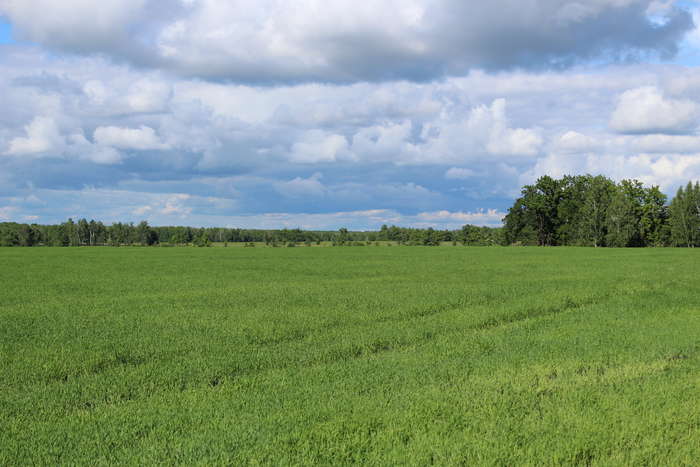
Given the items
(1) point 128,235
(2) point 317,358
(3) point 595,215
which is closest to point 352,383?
(2) point 317,358

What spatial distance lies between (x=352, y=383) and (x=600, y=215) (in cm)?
11357

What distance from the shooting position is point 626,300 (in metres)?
21.3

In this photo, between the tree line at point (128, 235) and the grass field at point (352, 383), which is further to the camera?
the tree line at point (128, 235)

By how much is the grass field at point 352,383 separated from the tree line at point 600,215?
97.1 metres

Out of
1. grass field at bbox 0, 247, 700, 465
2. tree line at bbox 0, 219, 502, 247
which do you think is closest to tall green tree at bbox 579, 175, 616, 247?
tree line at bbox 0, 219, 502, 247

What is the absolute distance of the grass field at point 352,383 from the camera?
6.82 metres

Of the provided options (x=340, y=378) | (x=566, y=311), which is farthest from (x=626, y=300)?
(x=340, y=378)

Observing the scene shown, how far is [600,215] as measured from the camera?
363 ft

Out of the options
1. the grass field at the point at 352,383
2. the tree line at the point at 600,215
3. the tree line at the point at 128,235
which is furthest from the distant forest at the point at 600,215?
the grass field at the point at 352,383

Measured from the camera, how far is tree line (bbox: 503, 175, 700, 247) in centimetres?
10694

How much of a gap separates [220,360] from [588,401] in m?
7.21

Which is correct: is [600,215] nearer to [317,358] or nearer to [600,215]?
[600,215]

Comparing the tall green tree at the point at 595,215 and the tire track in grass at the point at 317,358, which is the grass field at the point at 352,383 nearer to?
the tire track in grass at the point at 317,358

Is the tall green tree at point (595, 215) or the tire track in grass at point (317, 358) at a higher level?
the tall green tree at point (595, 215)
